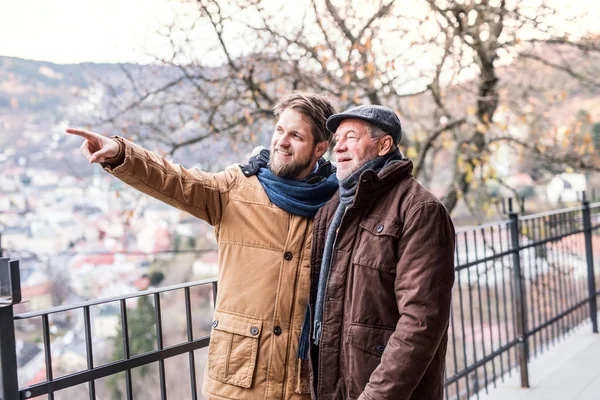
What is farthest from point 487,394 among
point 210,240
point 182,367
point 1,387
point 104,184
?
point 182,367

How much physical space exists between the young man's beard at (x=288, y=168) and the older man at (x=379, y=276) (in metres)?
0.25

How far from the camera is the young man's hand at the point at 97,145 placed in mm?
1952

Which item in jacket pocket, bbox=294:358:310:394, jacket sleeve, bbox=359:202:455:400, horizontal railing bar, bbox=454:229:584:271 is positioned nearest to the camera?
jacket sleeve, bbox=359:202:455:400

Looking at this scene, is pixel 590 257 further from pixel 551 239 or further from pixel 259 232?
pixel 259 232

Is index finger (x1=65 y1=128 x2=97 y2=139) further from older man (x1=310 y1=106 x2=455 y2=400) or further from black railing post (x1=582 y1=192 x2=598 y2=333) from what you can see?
black railing post (x1=582 y1=192 x2=598 y2=333)

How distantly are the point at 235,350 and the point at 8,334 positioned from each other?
2.44 feet

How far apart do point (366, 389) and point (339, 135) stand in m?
0.84

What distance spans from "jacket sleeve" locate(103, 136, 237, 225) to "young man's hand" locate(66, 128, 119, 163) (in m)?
0.03

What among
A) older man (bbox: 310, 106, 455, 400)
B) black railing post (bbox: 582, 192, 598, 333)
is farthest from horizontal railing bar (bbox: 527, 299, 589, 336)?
older man (bbox: 310, 106, 455, 400)

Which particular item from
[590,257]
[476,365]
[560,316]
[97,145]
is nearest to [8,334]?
[97,145]

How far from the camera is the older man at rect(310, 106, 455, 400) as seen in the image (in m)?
1.80

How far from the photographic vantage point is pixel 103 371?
217cm

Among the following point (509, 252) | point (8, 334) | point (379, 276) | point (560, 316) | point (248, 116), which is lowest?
point (560, 316)

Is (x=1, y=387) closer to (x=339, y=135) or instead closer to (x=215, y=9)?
(x=339, y=135)
